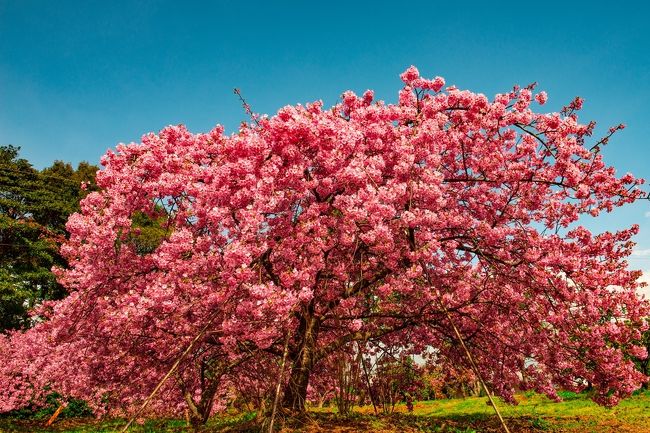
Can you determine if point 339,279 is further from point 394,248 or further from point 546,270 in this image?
point 546,270

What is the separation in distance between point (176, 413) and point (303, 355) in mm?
10086

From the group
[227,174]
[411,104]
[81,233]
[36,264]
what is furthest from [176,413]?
[36,264]

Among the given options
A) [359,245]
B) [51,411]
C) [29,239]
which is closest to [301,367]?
[359,245]

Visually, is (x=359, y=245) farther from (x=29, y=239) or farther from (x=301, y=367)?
(x=29, y=239)

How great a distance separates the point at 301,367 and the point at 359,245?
258 centimetres

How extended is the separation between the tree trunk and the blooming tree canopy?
0.14 feet

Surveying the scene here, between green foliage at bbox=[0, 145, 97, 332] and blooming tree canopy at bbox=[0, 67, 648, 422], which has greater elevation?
green foliage at bbox=[0, 145, 97, 332]

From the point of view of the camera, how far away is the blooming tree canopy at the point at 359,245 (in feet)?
25.9

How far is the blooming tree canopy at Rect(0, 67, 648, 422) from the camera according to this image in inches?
311

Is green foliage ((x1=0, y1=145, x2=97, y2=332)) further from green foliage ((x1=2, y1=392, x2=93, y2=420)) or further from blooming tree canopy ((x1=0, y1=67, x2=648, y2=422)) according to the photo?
blooming tree canopy ((x1=0, y1=67, x2=648, y2=422))

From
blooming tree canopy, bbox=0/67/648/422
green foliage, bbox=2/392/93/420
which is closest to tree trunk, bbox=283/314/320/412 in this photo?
blooming tree canopy, bbox=0/67/648/422

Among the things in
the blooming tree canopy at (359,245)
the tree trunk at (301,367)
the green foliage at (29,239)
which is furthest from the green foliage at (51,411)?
the tree trunk at (301,367)

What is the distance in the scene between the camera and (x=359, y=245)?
8.65 meters

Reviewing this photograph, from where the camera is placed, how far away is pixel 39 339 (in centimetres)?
2108
